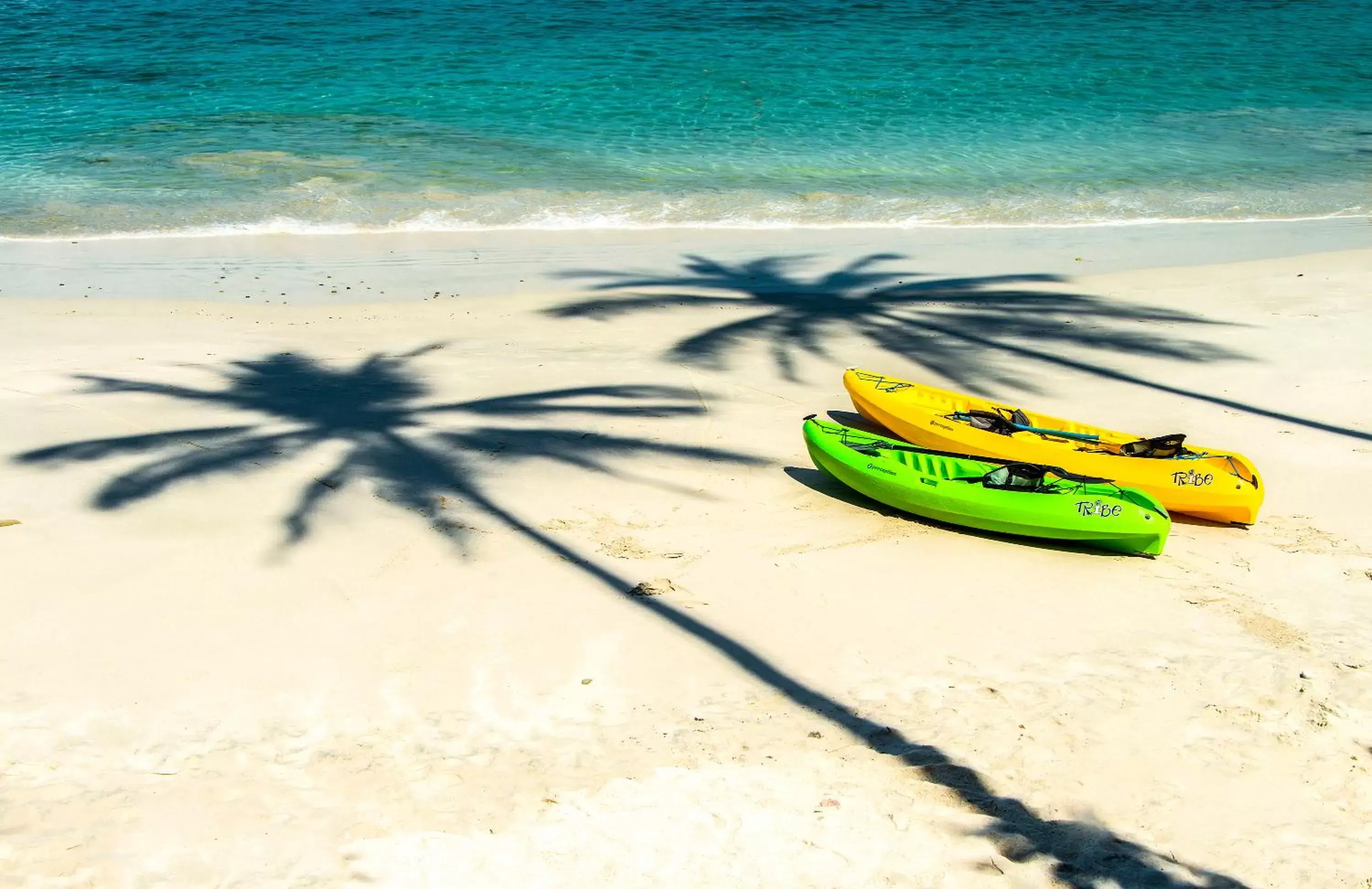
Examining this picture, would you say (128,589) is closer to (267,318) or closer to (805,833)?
(805,833)

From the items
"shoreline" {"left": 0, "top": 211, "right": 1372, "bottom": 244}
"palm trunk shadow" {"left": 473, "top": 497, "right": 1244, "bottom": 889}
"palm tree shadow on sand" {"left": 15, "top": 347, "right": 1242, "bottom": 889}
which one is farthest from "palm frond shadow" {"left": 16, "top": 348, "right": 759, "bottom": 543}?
"shoreline" {"left": 0, "top": 211, "right": 1372, "bottom": 244}

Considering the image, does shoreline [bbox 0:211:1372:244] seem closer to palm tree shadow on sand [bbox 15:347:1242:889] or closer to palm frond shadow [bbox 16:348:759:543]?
palm tree shadow on sand [bbox 15:347:1242:889]

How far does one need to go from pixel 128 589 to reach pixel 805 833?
5.31 meters

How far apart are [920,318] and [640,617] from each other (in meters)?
8.04

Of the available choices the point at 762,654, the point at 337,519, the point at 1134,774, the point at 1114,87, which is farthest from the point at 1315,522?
the point at 1114,87

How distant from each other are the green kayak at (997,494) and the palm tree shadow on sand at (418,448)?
4.13 feet

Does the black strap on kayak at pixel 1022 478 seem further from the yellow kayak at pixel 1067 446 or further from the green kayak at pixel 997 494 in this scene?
the yellow kayak at pixel 1067 446

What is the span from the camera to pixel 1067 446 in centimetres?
1075

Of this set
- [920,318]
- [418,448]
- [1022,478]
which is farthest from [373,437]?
[920,318]

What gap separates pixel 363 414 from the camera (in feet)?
39.4

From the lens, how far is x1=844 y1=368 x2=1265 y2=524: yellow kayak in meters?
10.0

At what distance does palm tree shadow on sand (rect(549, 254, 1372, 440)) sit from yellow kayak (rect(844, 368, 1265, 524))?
1.56 meters

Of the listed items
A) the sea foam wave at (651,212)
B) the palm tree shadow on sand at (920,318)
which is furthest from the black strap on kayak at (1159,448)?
the sea foam wave at (651,212)

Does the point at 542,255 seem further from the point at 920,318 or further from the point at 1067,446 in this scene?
the point at 1067,446
